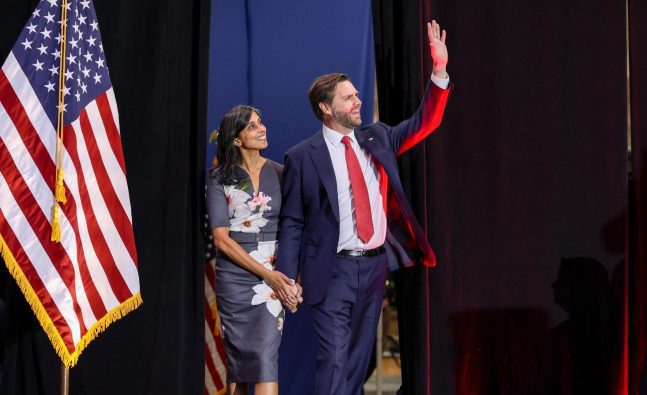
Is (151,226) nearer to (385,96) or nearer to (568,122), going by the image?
(385,96)

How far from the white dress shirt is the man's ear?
8 centimetres

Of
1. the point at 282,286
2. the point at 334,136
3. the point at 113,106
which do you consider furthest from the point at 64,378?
the point at 334,136

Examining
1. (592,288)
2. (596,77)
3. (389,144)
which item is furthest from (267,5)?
(592,288)

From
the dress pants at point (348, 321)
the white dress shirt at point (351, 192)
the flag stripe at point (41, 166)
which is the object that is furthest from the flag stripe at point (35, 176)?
the white dress shirt at point (351, 192)

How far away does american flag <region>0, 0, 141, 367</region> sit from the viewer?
481 cm

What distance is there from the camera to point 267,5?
20.6ft

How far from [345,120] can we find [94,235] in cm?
140

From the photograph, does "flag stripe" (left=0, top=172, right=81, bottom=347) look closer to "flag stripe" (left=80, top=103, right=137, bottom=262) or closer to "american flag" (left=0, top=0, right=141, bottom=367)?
"american flag" (left=0, top=0, right=141, bottom=367)

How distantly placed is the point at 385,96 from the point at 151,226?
1.46 metres

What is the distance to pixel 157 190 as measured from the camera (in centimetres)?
531

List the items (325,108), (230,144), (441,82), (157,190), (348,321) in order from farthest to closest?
(157,190) → (230,144) → (325,108) → (348,321) → (441,82)

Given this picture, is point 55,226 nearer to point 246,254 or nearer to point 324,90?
point 246,254

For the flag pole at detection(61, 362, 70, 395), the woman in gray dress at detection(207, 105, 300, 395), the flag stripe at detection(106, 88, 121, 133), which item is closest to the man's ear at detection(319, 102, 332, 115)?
the woman in gray dress at detection(207, 105, 300, 395)

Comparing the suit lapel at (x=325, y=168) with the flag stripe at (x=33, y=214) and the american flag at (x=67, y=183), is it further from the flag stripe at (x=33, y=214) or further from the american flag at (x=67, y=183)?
the flag stripe at (x=33, y=214)
